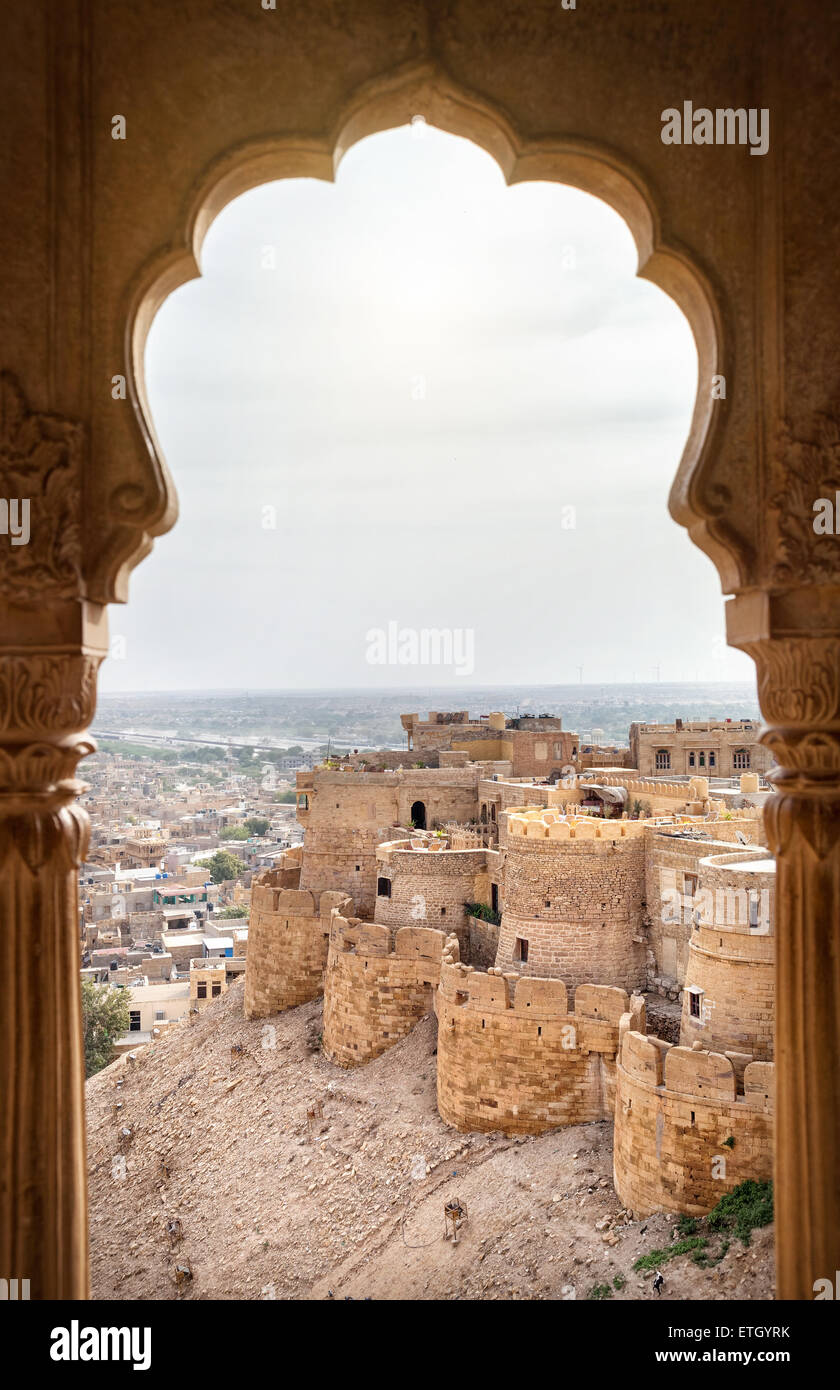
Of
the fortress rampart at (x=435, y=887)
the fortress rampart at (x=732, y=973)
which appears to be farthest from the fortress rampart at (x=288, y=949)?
the fortress rampart at (x=732, y=973)

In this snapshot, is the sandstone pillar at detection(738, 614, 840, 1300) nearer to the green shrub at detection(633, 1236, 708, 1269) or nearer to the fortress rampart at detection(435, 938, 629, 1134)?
the green shrub at detection(633, 1236, 708, 1269)

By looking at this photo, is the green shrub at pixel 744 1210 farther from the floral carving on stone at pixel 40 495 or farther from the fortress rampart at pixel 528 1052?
the floral carving on stone at pixel 40 495

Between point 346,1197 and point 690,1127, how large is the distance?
5256 millimetres

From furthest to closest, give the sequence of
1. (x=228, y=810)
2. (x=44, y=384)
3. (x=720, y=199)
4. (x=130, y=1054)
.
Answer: (x=228, y=810) < (x=130, y=1054) < (x=720, y=199) < (x=44, y=384)

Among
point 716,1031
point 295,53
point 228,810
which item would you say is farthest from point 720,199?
point 228,810

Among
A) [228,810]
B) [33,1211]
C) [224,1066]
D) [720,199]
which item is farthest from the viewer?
[228,810]

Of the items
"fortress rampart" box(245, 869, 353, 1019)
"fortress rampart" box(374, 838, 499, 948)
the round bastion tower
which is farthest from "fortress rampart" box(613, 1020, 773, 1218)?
"fortress rampart" box(245, 869, 353, 1019)

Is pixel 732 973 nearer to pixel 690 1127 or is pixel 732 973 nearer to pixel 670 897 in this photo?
pixel 690 1127

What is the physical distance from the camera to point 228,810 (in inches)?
2667

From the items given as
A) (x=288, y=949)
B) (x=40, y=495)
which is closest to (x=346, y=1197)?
(x=288, y=949)

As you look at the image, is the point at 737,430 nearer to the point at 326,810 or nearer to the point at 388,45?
the point at 388,45

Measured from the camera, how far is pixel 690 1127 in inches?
376
